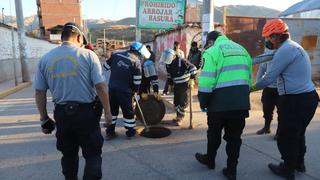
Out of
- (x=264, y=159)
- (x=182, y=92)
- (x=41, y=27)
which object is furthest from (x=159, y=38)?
(x=41, y=27)

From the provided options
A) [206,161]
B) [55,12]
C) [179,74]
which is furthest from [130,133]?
[55,12]

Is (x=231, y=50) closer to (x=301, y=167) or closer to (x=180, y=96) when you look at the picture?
(x=301, y=167)

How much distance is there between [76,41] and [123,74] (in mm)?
2155

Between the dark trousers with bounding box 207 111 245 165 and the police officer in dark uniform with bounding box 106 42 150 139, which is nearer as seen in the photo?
the dark trousers with bounding box 207 111 245 165

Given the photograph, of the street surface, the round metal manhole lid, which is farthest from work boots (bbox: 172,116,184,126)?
the round metal manhole lid

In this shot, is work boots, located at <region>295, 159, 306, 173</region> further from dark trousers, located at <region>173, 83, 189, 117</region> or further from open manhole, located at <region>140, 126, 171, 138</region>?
dark trousers, located at <region>173, 83, 189, 117</region>

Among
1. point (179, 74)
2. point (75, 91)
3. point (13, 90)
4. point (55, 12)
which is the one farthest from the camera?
point (55, 12)

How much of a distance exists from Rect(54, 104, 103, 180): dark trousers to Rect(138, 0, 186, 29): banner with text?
11974 millimetres

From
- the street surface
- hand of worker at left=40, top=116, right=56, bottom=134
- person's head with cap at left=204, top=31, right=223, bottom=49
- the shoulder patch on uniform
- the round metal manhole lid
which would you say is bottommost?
the street surface

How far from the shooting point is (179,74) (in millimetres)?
6543

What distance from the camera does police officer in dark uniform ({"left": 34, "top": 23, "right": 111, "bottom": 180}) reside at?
313 cm

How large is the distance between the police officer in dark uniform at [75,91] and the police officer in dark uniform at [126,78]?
2.04m

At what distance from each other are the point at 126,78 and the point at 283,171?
2.87m

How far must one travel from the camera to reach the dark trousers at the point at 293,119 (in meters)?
3.78
